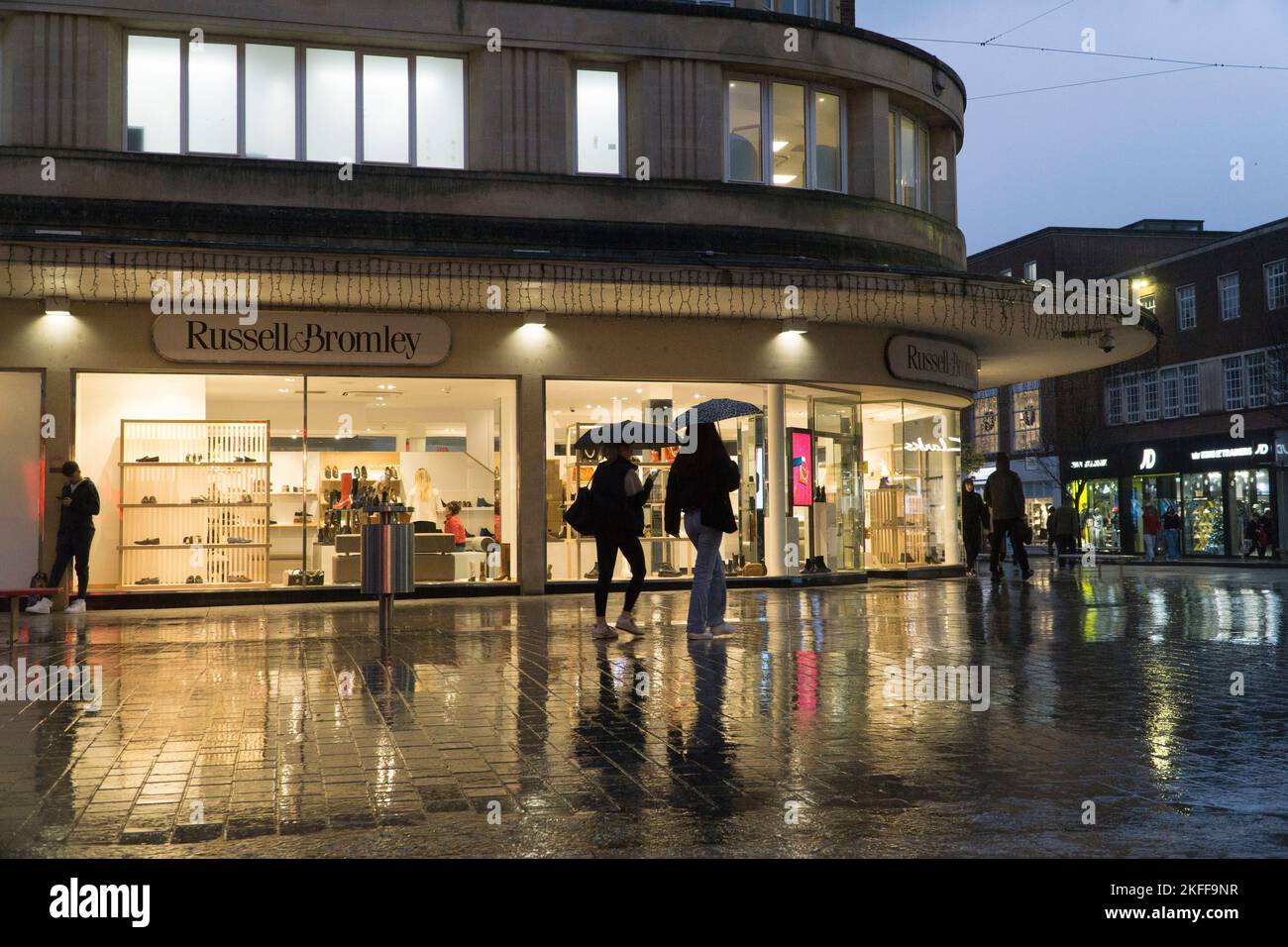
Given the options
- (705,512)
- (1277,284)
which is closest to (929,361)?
(705,512)

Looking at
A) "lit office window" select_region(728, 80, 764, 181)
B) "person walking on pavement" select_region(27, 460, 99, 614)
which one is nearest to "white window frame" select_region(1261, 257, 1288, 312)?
"lit office window" select_region(728, 80, 764, 181)

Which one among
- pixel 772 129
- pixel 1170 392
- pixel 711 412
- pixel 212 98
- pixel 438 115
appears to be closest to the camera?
pixel 711 412

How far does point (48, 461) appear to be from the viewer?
18422mm

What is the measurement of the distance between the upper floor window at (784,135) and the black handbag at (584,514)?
9.66 m

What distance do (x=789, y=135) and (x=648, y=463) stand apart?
598 centimetres

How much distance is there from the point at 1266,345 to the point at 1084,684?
40.3 m

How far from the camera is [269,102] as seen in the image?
19.2 m

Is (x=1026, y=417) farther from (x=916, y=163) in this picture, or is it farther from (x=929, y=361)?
(x=929, y=361)

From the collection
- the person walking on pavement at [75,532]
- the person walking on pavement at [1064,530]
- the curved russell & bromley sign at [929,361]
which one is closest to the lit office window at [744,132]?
the curved russell & bromley sign at [929,361]

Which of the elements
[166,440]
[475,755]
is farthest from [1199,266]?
[475,755]

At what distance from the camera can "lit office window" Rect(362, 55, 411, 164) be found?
19609 mm
